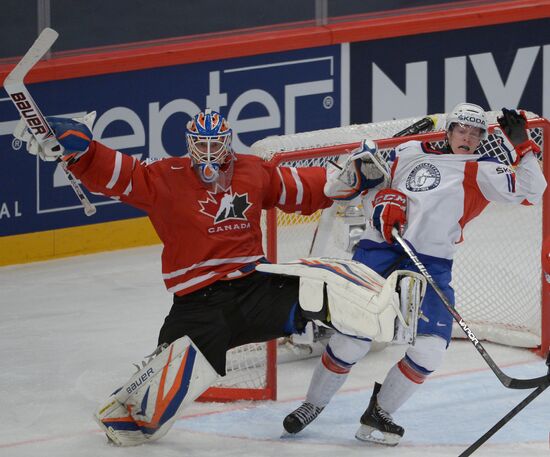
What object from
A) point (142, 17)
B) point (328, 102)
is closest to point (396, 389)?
point (328, 102)

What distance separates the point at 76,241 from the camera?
7.66m

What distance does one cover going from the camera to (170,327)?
5285 mm

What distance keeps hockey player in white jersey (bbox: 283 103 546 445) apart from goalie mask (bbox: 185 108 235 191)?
41cm

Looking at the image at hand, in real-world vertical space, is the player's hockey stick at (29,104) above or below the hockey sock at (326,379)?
above

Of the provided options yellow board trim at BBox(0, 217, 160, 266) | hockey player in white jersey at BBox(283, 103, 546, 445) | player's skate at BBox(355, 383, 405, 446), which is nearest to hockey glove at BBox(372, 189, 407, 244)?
hockey player in white jersey at BBox(283, 103, 546, 445)

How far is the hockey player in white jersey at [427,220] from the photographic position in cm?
534

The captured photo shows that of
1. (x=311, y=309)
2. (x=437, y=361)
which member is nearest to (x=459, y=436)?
(x=437, y=361)

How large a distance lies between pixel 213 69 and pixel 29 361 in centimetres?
214

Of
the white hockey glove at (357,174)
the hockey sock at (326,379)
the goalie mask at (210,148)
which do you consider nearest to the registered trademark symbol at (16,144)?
the goalie mask at (210,148)

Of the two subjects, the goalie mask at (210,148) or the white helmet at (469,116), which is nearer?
the goalie mask at (210,148)

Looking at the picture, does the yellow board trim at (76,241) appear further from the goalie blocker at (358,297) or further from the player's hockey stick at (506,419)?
the player's hockey stick at (506,419)

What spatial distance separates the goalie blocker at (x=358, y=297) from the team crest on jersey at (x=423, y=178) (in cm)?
38

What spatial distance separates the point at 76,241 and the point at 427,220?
2.76m

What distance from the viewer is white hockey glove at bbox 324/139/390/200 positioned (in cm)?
530
